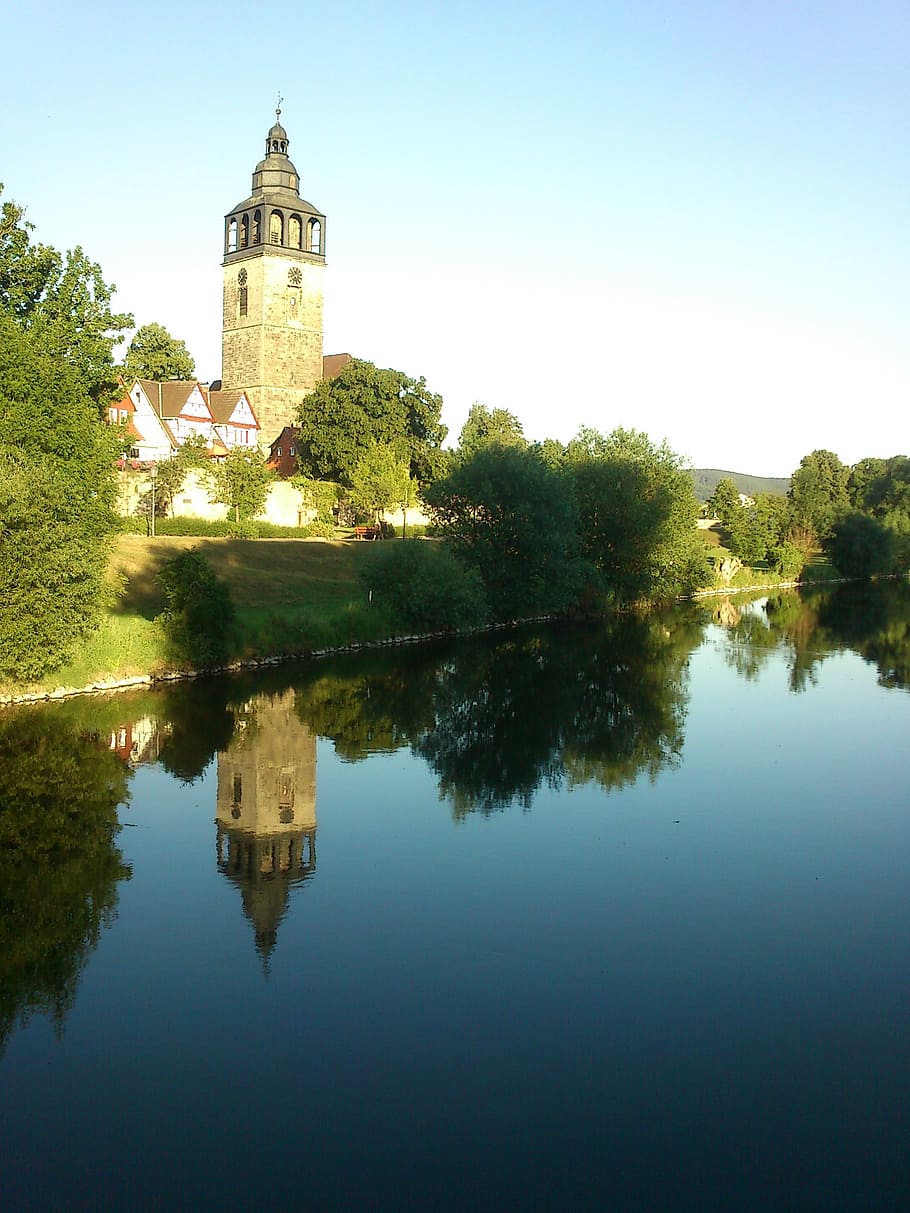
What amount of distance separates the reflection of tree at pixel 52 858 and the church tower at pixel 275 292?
55199 mm

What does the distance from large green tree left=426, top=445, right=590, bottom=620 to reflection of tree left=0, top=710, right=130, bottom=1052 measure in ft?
70.0

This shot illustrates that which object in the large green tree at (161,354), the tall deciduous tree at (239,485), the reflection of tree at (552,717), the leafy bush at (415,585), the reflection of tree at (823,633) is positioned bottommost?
the reflection of tree at (552,717)

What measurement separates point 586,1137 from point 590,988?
2381 millimetres

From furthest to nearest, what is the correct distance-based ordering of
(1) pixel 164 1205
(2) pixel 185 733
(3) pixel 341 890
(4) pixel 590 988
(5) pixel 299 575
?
(5) pixel 299 575 < (2) pixel 185 733 < (3) pixel 341 890 < (4) pixel 590 988 < (1) pixel 164 1205

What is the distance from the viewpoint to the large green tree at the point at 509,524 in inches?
1550

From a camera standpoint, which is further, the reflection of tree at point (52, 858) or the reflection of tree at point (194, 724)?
the reflection of tree at point (194, 724)

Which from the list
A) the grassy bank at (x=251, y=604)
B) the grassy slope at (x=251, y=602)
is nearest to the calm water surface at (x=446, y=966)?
the grassy slope at (x=251, y=602)

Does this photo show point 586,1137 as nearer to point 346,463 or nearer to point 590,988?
point 590,988

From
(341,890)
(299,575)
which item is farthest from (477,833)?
(299,575)

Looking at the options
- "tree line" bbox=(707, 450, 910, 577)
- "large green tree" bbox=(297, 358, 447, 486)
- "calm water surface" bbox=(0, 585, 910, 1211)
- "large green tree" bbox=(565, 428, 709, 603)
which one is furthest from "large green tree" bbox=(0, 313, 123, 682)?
"tree line" bbox=(707, 450, 910, 577)

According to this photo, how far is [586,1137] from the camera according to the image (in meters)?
8.15

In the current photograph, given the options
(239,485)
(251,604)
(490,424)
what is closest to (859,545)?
(490,424)

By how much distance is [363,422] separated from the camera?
59094 mm

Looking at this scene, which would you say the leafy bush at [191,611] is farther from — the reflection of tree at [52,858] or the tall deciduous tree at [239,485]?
the tall deciduous tree at [239,485]
